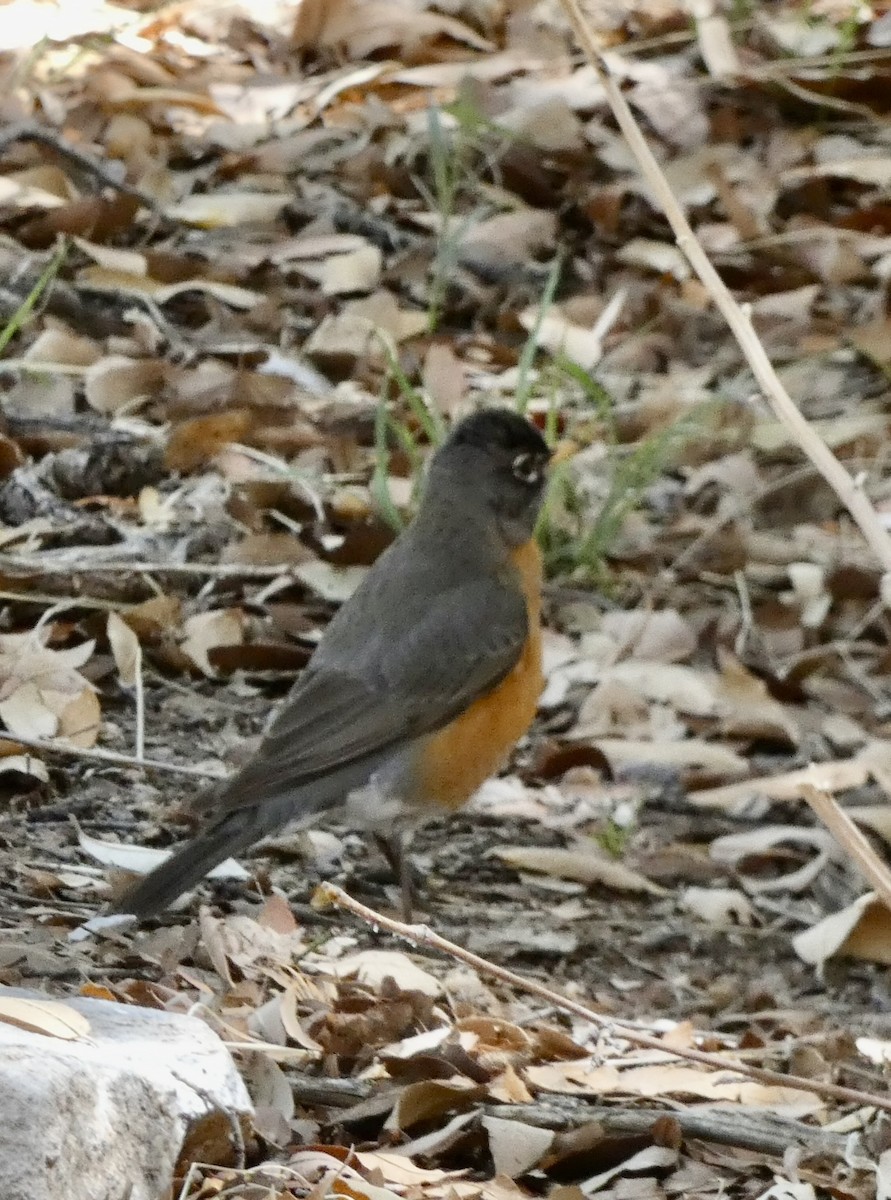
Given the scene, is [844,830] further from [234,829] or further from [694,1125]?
[234,829]

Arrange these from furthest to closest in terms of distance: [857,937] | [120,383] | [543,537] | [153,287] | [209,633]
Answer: [153,287] → [120,383] → [543,537] → [209,633] → [857,937]

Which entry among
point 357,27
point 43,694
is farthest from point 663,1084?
point 357,27

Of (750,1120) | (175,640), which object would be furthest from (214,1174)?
(175,640)

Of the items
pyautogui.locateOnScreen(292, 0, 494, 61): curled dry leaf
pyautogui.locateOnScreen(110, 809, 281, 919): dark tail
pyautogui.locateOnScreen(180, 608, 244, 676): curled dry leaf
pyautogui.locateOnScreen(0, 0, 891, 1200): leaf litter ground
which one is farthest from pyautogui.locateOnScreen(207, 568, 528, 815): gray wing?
pyautogui.locateOnScreen(292, 0, 494, 61): curled dry leaf

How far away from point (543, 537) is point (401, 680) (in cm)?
114

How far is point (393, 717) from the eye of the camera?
13.9 ft

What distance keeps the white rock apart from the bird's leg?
144cm

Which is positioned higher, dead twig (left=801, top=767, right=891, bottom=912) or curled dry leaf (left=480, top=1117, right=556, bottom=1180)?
dead twig (left=801, top=767, right=891, bottom=912)

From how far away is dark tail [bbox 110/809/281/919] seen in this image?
341 centimetres

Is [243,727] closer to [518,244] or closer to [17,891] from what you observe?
[17,891]

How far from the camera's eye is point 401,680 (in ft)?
14.0

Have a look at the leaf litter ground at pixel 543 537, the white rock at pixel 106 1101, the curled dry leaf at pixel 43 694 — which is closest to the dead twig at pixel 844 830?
the leaf litter ground at pixel 543 537

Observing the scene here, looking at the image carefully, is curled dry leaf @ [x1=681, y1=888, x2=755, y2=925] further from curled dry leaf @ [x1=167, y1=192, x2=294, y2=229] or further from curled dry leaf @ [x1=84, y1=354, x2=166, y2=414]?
curled dry leaf @ [x1=167, y1=192, x2=294, y2=229]

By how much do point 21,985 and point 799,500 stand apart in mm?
3298
